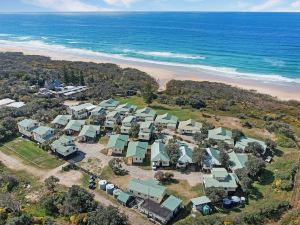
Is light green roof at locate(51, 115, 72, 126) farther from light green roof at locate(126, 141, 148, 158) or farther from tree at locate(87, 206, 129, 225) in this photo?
tree at locate(87, 206, 129, 225)

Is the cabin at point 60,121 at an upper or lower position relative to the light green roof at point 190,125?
lower

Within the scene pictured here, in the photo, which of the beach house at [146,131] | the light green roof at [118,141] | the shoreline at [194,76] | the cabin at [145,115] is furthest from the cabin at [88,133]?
the shoreline at [194,76]

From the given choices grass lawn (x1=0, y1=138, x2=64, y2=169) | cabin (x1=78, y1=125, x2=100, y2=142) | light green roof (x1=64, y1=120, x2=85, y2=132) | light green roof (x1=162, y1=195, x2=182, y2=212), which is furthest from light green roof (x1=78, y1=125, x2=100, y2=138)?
light green roof (x1=162, y1=195, x2=182, y2=212)

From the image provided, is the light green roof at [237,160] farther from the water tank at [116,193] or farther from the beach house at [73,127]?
the beach house at [73,127]

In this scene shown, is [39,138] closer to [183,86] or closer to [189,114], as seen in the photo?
[189,114]

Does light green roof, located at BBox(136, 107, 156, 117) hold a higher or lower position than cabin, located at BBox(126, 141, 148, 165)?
higher

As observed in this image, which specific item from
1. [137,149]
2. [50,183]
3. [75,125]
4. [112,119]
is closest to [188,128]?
[137,149]
